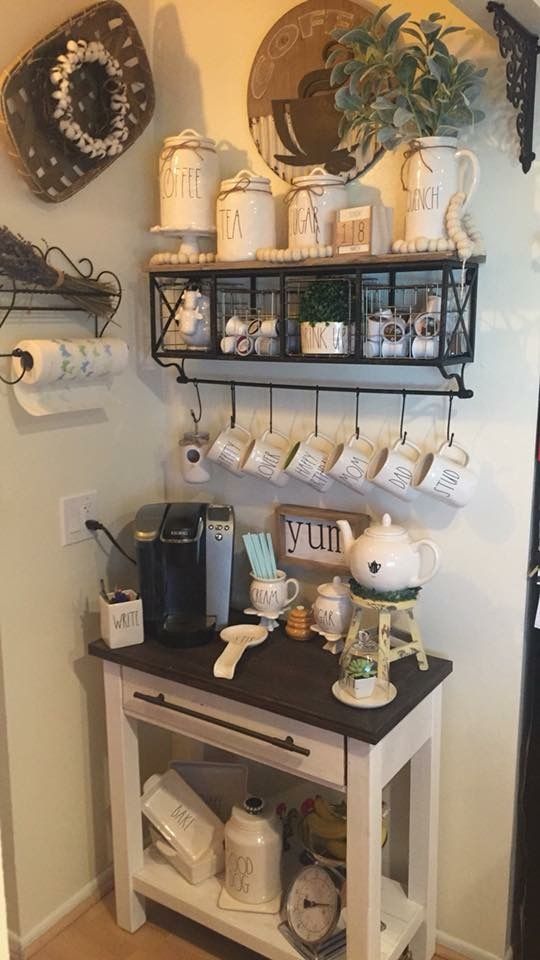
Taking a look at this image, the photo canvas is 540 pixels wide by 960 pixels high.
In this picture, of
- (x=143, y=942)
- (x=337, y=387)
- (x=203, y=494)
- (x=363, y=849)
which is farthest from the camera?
(x=203, y=494)

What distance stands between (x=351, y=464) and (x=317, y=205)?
0.56 m

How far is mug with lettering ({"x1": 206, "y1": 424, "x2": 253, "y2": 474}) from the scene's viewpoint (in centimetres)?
201

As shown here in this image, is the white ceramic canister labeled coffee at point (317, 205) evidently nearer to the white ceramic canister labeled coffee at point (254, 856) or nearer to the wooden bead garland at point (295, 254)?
the wooden bead garland at point (295, 254)

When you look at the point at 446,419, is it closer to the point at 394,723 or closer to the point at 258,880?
the point at 394,723

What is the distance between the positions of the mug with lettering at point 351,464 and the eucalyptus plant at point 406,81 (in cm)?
63

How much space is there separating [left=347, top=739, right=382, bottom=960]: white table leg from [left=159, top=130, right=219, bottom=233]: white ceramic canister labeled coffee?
3.88 feet

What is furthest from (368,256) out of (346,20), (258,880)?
(258,880)

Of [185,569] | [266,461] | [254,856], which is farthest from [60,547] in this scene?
[254,856]

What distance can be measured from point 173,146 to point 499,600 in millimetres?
1238

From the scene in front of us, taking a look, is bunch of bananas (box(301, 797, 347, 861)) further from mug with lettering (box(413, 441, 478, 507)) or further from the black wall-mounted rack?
the black wall-mounted rack

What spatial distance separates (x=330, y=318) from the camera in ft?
5.68

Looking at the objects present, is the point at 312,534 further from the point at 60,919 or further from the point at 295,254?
the point at 60,919

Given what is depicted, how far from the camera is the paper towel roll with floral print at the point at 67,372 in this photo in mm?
1752

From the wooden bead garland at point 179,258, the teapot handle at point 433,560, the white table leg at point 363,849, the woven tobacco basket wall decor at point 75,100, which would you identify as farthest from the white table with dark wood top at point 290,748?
the woven tobacco basket wall decor at point 75,100
